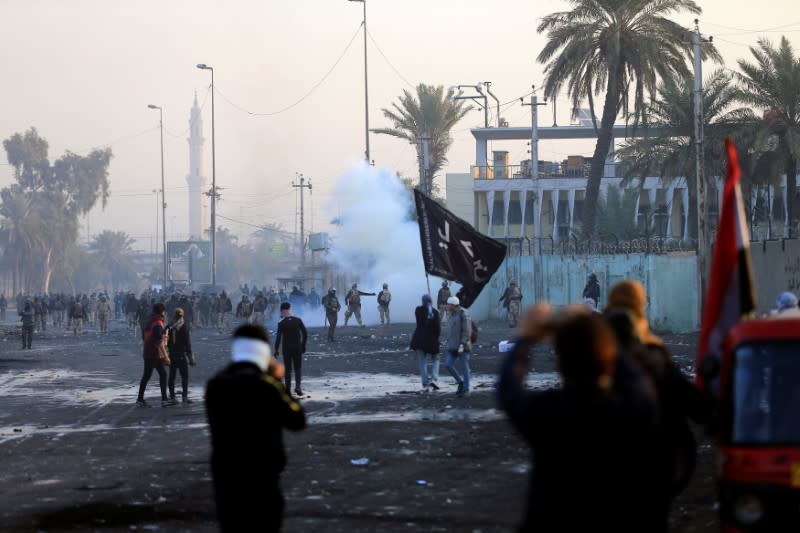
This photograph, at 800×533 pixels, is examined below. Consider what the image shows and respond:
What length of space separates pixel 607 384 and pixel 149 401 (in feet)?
52.2

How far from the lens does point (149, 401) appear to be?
19.4 m

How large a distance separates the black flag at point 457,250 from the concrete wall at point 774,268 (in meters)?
12.7

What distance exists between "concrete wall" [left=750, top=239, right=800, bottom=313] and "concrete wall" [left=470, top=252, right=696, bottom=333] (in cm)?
282

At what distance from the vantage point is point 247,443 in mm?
5785

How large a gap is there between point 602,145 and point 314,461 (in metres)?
31.6

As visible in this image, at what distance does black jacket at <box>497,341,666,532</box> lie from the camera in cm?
431

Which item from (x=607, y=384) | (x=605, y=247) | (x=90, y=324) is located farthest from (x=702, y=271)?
(x=90, y=324)

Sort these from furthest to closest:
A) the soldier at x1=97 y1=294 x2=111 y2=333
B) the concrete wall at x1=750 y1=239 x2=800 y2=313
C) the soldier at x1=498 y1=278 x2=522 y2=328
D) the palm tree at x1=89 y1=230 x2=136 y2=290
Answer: the palm tree at x1=89 y1=230 x2=136 y2=290, the soldier at x1=97 y1=294 x2=111 y2=333, the soldier at x1=498 y1=278 x2=522 y2=328, the concrete wall at x1=750 y1=239 x2=800 y2=313

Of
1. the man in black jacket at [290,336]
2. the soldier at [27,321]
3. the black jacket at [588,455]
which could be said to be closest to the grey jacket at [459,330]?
the man in black jacket at [290,336]

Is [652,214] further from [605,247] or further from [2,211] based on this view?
[2,211]

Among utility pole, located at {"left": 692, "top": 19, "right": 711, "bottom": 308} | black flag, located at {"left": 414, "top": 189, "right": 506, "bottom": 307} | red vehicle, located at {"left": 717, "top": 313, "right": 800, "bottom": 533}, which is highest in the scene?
utility pole, located at {"left": 692, "top": 19, "right": 711, "bottom": 308}

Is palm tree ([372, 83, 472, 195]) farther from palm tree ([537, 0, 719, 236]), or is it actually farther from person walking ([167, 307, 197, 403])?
person walking ([167, 307, 197, 403])

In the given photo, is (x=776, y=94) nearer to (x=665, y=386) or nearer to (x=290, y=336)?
(x=290, y=336)

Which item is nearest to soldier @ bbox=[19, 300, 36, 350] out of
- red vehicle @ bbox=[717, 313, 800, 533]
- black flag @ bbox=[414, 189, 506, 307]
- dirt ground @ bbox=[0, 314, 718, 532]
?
dirt ground @ bbox=[0, 314, 718, 532]
